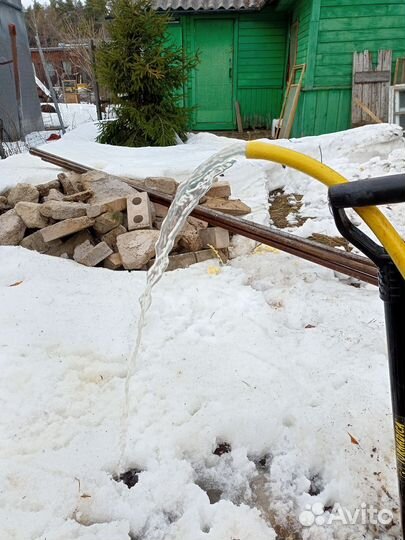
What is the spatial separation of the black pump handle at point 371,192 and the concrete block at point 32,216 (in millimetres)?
3214

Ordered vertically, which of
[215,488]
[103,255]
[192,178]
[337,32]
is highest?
[337,32]

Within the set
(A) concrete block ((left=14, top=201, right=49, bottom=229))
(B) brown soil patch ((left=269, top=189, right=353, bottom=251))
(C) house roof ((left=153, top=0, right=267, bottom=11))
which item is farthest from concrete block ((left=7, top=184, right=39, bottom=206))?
(C) house roof ((left=153, top=0, right=267, bottom=11))

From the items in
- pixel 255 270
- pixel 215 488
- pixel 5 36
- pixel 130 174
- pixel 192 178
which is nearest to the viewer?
pixel 192 178

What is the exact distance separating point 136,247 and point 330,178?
2519 mm

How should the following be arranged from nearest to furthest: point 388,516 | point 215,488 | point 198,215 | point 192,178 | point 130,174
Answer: point 192,178 → point 388,516 → point 215,488 → point 198,215 → point 130,174

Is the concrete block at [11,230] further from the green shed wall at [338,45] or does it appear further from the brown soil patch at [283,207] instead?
the green shed wall at [338,45]

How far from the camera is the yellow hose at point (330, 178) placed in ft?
2.44

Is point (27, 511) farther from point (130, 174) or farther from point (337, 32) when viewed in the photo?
point (337, 32)

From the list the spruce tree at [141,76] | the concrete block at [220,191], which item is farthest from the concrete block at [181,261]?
the spruce tree at [141,76]

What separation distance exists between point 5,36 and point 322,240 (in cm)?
851

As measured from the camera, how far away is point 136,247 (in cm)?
323

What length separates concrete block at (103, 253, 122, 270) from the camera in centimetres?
322

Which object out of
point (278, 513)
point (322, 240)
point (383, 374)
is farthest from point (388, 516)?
point (322, 240)

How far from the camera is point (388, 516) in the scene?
1.35m
